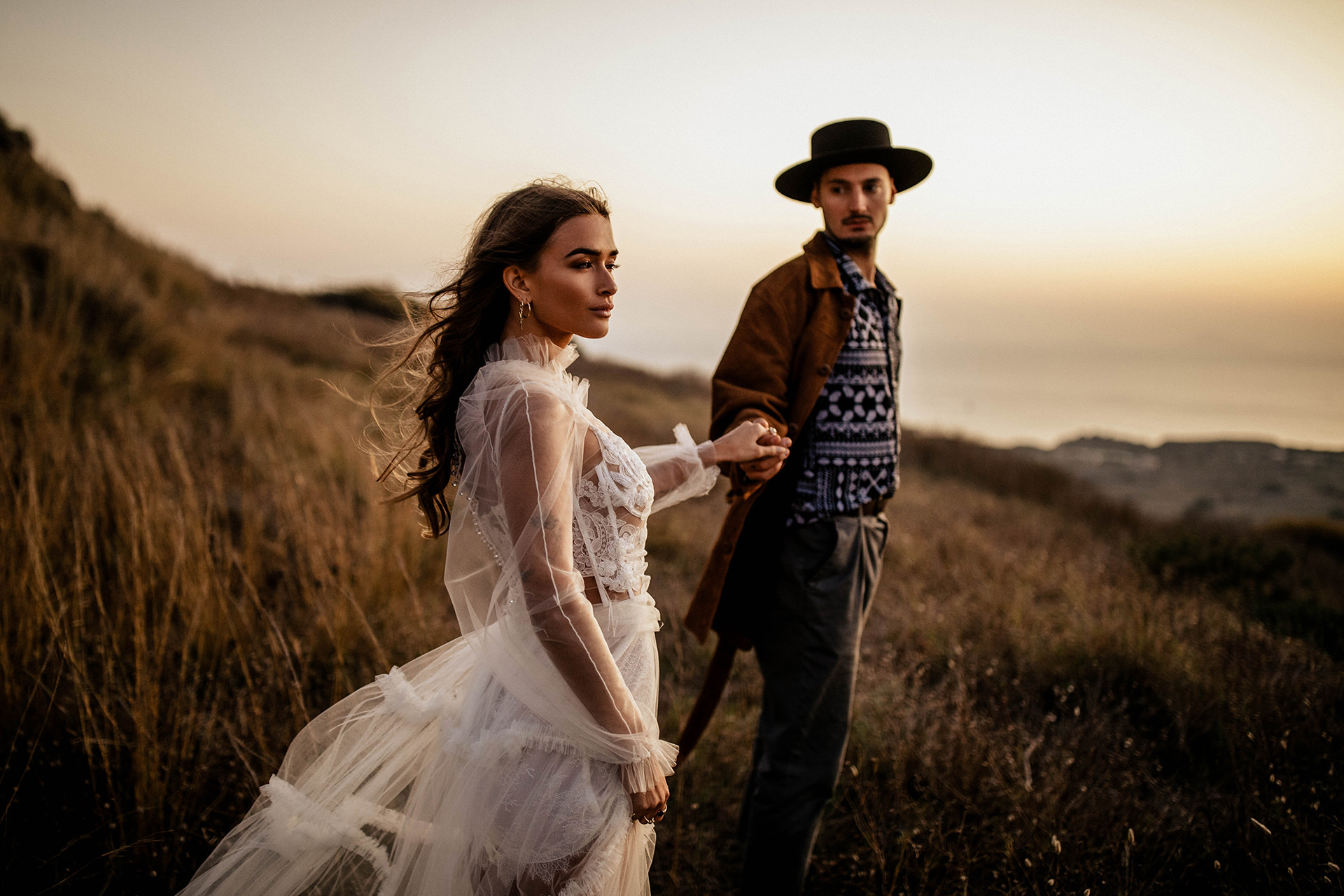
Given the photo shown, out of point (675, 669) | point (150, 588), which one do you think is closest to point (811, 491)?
point (675, 669)

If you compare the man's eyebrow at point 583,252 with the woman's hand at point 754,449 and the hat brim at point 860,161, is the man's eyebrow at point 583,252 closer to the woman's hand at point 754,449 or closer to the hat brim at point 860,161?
the woman's hand at point 754,449

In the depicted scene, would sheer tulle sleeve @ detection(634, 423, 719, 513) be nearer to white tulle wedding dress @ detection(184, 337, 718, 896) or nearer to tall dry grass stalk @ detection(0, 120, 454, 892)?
white tulle wedding dress @ detection(184, 337, 718, 896)

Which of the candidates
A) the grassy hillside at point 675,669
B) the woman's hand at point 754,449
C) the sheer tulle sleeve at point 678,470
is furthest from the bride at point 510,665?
the grassy hillside at point 675,669

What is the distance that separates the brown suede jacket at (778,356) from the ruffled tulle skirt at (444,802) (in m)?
0.75

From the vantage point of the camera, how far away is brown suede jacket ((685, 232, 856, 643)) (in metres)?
2.36

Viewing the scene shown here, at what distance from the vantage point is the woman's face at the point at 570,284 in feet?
5.31

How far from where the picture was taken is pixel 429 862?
152cm

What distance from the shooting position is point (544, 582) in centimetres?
143

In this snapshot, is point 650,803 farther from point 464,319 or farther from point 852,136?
point 852,136

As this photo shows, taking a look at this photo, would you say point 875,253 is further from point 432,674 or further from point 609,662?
point 432,674

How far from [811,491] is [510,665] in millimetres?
1257

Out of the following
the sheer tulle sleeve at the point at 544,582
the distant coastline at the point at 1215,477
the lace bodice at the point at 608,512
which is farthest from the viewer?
the distant coastline at the point at 1215,477

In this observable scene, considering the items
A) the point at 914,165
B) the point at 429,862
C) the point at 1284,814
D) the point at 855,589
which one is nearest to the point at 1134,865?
the point at 1284,814

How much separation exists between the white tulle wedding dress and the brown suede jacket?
724 mm
